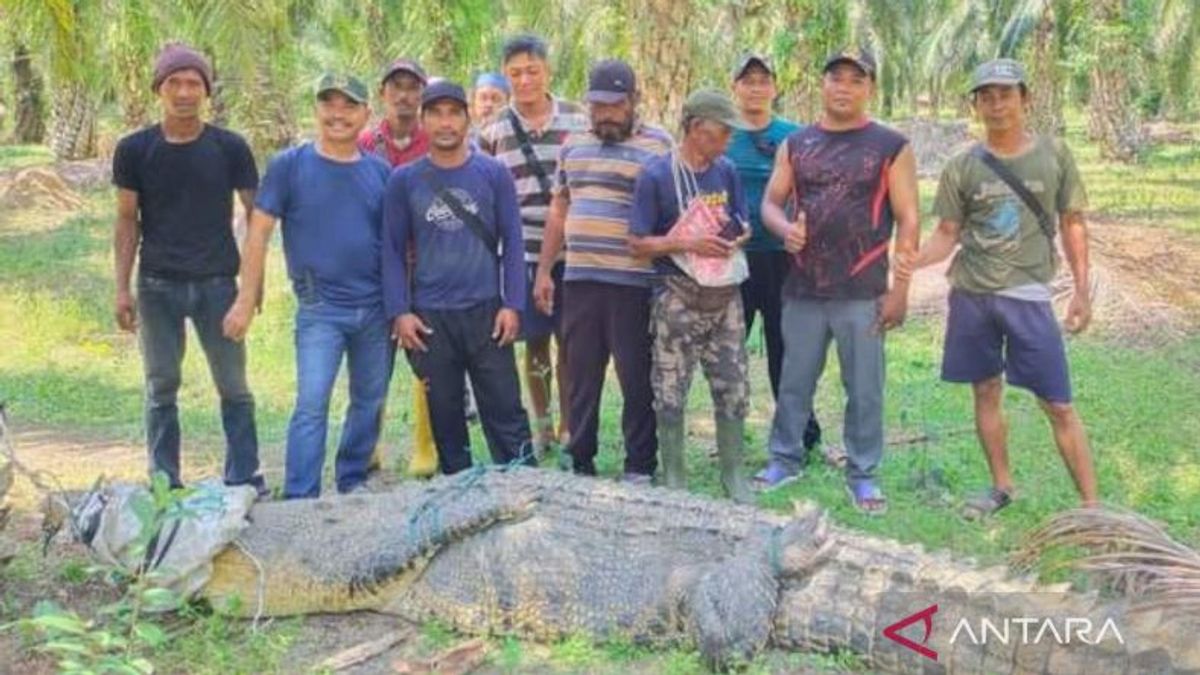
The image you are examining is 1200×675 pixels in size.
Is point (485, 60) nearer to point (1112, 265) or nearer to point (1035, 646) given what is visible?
point (1112, 265)

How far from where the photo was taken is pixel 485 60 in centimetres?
1922

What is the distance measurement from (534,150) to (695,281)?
1127 millimetres

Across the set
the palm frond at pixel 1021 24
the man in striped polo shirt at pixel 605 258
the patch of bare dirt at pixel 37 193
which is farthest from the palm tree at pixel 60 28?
the palm frond at pixel 1021 24

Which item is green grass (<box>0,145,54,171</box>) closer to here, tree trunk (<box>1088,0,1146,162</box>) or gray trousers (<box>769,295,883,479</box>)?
tree trunk (<box>1088,0,1146,162</box>)

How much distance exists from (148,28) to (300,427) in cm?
1021

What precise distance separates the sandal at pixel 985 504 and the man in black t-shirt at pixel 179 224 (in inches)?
123

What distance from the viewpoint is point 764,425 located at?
7273 mm

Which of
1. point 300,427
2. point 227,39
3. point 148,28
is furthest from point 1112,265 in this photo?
point 148,28

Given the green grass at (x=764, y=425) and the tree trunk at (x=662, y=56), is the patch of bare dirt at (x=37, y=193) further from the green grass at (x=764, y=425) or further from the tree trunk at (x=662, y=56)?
the tree trunk at (x=662, y=56)

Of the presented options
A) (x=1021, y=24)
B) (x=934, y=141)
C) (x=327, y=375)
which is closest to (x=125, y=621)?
(x=327, y=375)

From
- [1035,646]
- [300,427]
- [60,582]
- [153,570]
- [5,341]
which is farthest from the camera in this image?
[5,341]

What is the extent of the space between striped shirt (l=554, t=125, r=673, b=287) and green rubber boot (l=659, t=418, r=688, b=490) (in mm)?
608

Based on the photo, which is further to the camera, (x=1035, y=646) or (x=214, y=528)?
(x=214, y=528)

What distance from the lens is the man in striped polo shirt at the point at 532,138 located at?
19.1 ft
